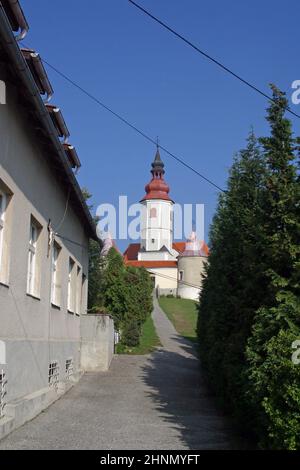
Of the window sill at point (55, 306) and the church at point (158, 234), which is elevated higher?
the church at point (158, 234)

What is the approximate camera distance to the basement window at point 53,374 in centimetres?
1455

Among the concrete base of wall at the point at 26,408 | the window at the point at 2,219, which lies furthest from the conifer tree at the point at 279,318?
the window at the point at 2,219

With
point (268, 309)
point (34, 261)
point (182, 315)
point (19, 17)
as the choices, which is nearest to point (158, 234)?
point (182, 315)

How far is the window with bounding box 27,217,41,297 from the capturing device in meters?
12.7

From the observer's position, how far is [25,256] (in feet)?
37.4

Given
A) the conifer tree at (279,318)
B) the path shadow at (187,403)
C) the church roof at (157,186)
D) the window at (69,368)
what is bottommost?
the path shadow at (187,403)

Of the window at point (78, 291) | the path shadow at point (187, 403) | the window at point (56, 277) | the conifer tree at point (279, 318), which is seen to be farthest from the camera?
the window at point (78, 291)

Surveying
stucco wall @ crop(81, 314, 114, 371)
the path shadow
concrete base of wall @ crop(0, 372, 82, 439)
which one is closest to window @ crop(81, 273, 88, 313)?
stucco wall @ crop(81, 314, 114, 371)

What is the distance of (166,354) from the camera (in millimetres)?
29797

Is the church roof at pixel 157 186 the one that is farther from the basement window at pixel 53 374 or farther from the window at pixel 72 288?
the basement window at pixel 53 374

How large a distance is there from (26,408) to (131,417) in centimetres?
252

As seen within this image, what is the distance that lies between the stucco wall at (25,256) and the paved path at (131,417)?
3.13ft

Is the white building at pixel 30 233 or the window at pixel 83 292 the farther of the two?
the window at pixel 83 292
